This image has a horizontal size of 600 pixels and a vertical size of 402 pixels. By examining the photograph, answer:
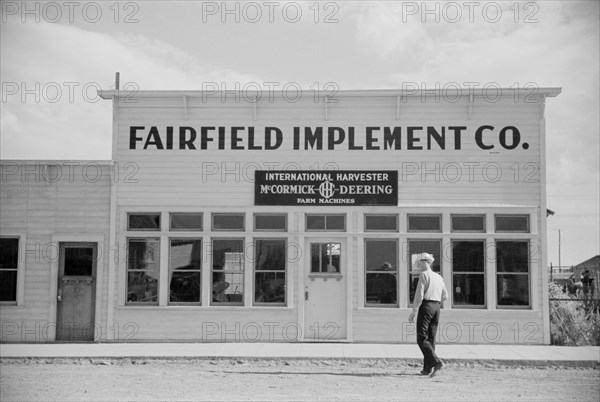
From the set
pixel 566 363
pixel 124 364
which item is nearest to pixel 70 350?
pixel 124 364

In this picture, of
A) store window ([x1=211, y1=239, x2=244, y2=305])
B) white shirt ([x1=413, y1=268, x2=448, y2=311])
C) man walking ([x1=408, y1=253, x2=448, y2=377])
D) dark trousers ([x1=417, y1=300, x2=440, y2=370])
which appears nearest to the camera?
dark trousers ([x1=417, y1=300, x2=440, y2=370])

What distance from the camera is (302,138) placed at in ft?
55.6

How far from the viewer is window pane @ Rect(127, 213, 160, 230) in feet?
55.6

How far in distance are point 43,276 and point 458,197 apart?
30.6ft

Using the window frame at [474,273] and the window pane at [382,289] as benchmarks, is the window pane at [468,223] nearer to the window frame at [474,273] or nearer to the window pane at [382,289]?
the window frame at [474,273]

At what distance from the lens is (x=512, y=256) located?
54.3 feet

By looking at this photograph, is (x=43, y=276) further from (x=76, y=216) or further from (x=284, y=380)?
(x=284, y=380)

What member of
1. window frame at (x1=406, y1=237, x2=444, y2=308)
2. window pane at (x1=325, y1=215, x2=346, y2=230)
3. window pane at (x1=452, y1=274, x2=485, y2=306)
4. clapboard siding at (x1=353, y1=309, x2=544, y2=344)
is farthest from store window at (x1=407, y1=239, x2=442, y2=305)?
window pane at (x1=325, y1=215, x2=346, y2=230)

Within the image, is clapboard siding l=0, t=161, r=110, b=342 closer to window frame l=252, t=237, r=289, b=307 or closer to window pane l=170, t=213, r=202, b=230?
window pane l=170, t=213, r=202, b=230

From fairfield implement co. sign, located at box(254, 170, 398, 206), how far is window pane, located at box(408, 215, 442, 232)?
56cm

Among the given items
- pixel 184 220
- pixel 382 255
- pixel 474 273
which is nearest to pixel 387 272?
pixel 382 255

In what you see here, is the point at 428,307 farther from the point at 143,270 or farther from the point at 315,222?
the point at 143,270

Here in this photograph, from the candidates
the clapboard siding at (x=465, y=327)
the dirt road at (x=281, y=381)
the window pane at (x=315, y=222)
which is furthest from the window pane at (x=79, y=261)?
the clapboard siding at (x=465, y=327)

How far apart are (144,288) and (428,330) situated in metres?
6.99
